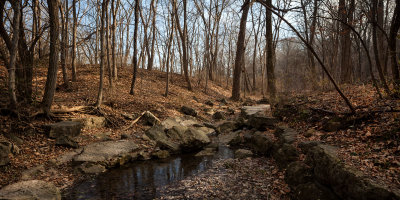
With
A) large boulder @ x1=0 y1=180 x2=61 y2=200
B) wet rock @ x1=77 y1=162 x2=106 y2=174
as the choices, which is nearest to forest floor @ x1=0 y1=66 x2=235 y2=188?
wet rock @ x1=77 y1=162 x2=106 y2=174

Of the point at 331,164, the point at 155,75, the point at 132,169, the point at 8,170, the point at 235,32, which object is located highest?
the point at 235,32

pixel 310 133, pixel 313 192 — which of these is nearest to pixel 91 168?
pixel 313 192

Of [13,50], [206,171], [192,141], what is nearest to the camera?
[206,171]

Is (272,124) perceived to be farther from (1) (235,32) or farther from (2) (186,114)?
(1) (235,32)

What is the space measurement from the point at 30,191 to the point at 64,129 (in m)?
3.59

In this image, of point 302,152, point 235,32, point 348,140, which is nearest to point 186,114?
point 302,152

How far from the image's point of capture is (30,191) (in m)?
4.13

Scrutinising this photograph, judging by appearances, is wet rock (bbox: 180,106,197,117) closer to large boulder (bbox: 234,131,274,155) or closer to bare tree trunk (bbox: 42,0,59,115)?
large boulder (bbox: 234,131,274,155)

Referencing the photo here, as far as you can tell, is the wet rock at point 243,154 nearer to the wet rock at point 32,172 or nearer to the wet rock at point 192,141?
the wet rock at point 192,141

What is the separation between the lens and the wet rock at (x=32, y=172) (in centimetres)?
496

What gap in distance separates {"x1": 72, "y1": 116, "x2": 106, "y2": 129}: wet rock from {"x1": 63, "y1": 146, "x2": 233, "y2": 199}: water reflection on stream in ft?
11.0

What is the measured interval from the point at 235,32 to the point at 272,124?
26142 millimetres

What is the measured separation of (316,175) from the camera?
4.29m

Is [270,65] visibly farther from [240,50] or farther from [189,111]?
[240,50]
